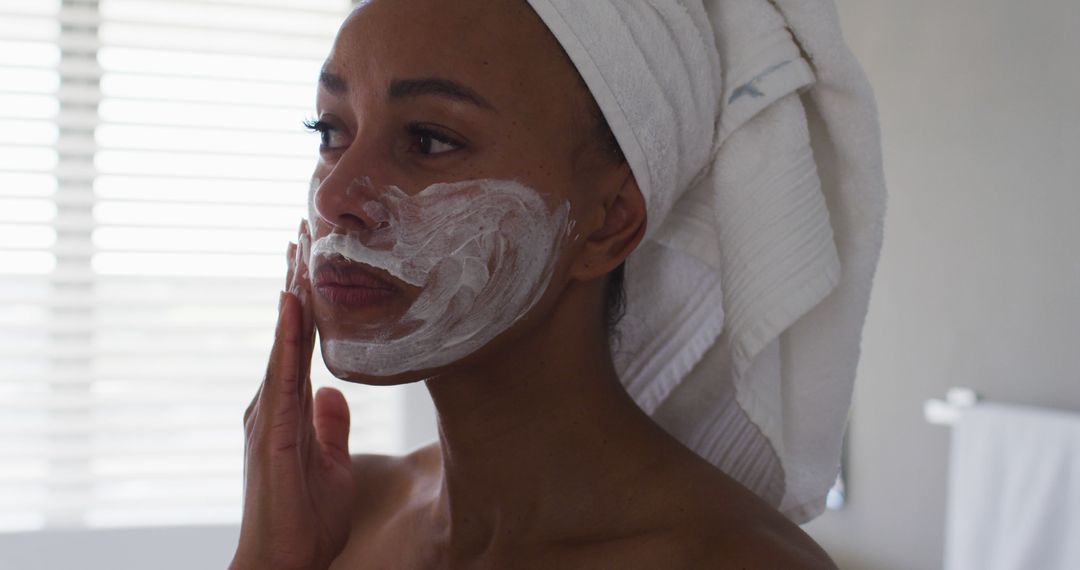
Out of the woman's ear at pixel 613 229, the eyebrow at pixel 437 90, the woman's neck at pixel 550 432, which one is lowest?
the woman's neck at pixel 550 432

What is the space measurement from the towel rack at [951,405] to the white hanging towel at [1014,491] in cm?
3

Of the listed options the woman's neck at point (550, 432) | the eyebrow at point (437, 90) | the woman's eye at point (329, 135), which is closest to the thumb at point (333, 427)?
the woman's neck at point (550, 432)

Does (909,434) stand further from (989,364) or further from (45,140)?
(45,140)

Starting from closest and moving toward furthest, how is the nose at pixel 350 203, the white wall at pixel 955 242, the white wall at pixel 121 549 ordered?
the nose at pixel 350 203, the white wall at pixel 955 242, the white wall at pixel 121 549

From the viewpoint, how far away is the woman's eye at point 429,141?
84 centimetres

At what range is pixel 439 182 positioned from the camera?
2.75 feet

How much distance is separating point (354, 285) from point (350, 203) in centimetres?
7

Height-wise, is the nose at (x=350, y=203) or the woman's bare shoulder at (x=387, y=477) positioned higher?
the nose at (x=350, y=203)

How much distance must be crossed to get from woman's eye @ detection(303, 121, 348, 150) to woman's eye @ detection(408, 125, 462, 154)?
9cm

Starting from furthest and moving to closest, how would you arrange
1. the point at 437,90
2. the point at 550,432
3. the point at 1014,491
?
the point at 1014,491 → the point at 550,432 → the point at 437,90

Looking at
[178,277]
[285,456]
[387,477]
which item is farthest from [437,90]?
[178,277]

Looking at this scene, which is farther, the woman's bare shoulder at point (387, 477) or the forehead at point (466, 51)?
the woman's bare shoulder at point (387, 477)

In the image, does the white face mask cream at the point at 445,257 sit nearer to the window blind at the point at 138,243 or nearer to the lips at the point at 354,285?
the lips at the point at 354,285

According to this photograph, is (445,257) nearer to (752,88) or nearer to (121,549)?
(752,88)
